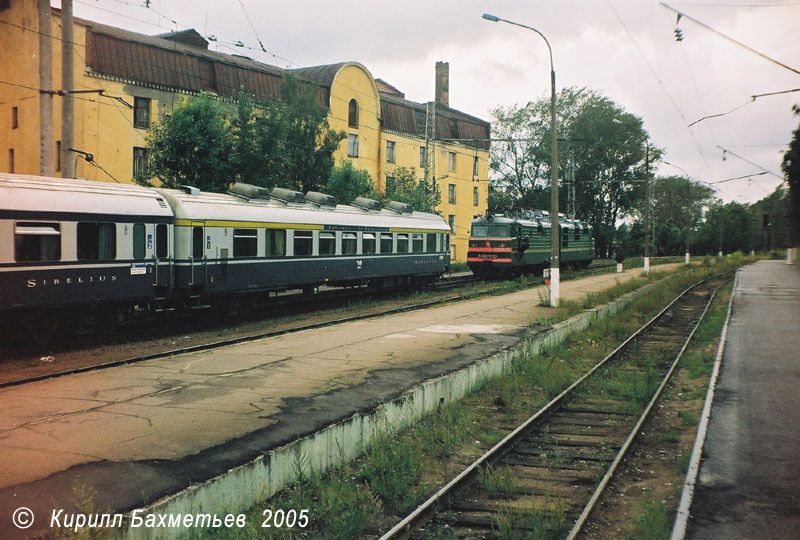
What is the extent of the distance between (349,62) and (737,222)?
207 ft

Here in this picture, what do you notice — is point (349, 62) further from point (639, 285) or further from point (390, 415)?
point (390, 415)

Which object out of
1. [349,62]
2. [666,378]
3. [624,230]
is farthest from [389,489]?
[624,230]

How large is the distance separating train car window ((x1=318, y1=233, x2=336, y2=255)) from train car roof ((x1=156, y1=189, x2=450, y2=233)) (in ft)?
1.27

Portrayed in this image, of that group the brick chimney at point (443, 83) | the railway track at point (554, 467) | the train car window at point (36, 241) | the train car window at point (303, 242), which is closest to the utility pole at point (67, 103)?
the train car window at point (36, 241)

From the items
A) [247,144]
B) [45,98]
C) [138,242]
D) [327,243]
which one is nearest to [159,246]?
[138,242]

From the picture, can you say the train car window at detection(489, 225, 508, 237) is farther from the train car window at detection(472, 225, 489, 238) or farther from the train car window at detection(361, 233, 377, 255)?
the train car window at detection(361, 233, 377, 255)

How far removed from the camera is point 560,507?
245 inches

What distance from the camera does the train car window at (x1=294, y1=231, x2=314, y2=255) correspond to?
19703 millimetres

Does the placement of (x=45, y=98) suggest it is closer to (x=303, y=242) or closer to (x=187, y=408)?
(x=303, y=242)

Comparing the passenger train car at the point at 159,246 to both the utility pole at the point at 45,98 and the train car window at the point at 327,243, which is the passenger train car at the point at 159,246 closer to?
the train car window at the point at 327,243

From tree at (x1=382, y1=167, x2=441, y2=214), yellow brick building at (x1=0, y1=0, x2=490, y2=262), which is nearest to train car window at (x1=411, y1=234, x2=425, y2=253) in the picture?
yellow brick building at (x1=0, y1=0, x2=490, y2=262)

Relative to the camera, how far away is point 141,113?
1252 inches

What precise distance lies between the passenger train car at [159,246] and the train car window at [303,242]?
0.03 m

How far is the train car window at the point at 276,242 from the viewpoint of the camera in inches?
733
